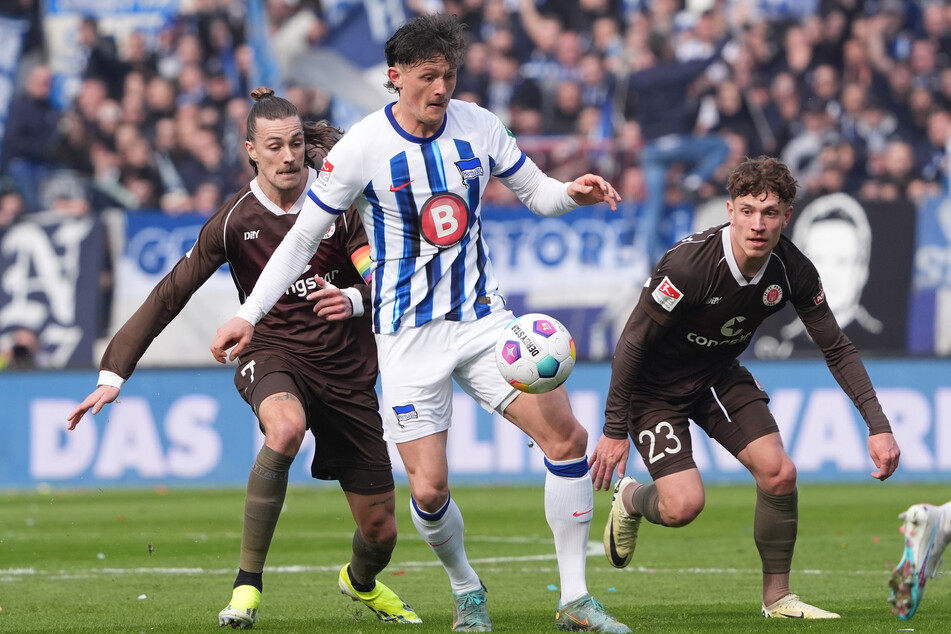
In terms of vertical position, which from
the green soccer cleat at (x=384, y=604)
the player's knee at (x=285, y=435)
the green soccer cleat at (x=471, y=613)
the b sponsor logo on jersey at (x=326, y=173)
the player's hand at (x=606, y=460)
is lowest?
the green soccer cleat at (x=384, y=604)

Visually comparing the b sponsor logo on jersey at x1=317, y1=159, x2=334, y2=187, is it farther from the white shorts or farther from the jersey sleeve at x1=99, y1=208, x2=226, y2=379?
Answer: the jersey sleeve at x1=99, y1=208, x2=226, y2=379

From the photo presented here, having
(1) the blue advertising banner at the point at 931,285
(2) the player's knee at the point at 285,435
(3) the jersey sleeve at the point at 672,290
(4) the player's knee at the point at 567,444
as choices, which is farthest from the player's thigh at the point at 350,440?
(1) the blue advertising banner at the point at 931,285

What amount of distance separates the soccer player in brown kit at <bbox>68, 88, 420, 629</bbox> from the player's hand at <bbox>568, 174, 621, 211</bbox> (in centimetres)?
108

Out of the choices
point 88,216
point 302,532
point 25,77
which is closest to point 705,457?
point 302,532

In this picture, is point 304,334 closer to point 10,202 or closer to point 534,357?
point 534,357

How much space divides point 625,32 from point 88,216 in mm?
7627

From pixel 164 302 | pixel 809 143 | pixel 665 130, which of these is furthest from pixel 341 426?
pixel 809 143

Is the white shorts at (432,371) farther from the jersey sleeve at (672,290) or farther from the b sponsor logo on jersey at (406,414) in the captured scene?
the jersey sleeve at (672,290)

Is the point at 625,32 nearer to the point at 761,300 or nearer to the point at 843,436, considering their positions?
the point at 843,436

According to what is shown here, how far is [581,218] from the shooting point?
15.5m

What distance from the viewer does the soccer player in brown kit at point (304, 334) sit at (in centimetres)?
625

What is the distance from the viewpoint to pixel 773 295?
6.23 meters

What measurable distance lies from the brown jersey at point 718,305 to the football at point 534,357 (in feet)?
2.13

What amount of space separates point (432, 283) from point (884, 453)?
2.03m
